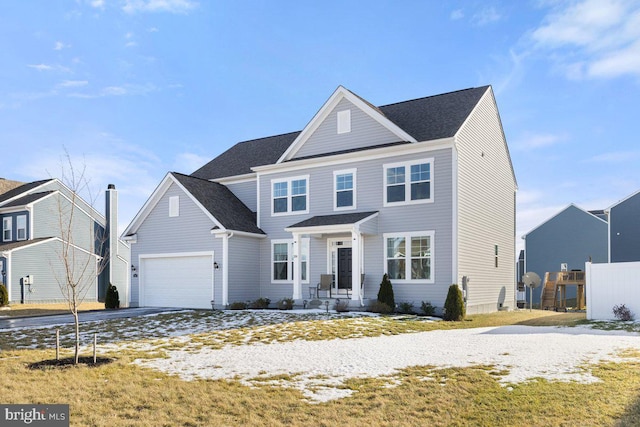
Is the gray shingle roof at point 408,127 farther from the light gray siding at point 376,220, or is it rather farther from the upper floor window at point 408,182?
the light gray siding at point 376,220

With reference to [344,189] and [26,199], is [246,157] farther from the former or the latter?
[26,199]

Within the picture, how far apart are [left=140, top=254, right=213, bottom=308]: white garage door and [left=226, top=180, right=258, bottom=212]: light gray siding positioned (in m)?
4.00

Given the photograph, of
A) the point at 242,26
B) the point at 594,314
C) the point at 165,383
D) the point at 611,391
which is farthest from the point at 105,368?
the point at 594,314

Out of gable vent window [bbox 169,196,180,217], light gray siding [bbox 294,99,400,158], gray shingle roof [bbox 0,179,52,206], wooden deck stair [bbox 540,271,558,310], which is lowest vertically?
wooden deck stair [bbox 540,271,558,310]

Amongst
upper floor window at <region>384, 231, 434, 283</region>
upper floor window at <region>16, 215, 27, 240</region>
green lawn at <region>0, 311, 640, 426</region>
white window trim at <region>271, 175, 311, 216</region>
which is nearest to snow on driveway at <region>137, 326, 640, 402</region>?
green lawn at <region>0, 311, 640, 426</region>

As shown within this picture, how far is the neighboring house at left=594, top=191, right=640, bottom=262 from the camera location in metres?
28.8

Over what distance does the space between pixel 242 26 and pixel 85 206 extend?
25.8 m

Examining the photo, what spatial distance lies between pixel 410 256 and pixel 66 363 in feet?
43.2

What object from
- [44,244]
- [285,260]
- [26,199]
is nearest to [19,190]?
[26,199]

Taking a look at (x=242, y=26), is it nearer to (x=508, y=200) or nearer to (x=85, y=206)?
(x=508, y=200)

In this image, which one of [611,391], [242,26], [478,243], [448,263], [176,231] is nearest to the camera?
[611,391]

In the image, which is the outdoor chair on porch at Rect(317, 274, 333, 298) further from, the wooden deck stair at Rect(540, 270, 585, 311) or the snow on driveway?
the wooden deck stair at Rect(540, 270, 585, 311)

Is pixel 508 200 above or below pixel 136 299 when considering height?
above

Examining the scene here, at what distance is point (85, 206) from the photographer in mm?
38156
